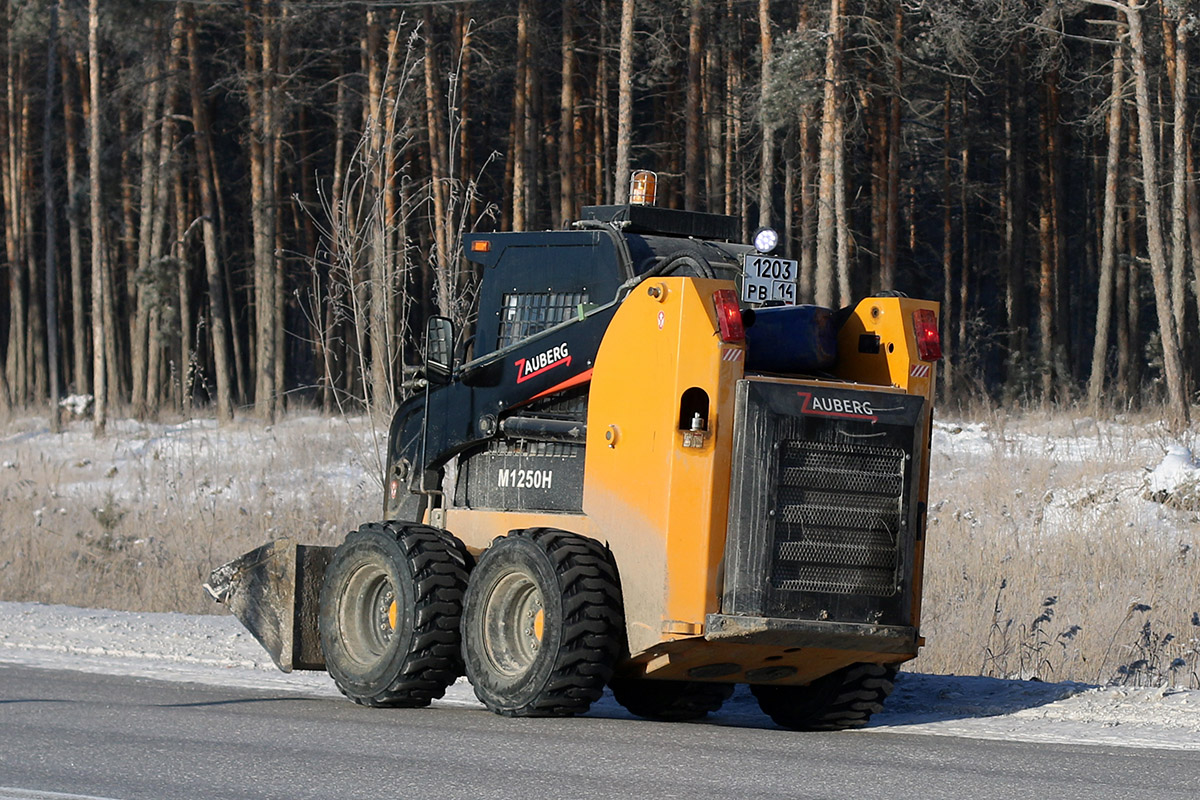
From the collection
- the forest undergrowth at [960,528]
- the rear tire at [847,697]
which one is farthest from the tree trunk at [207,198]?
the rear tire at [847,697]

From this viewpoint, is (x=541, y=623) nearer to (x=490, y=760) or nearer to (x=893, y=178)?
(x=490, y=760)

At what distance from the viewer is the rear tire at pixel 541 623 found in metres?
8.18

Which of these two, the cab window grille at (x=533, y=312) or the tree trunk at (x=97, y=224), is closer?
the cab window grille at (x=533, y=312)

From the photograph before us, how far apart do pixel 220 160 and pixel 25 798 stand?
4292 cm

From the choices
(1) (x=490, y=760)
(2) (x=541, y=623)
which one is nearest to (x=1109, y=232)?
(2) (x=541, y=623)

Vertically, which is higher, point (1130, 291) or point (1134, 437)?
point (1130, 291)

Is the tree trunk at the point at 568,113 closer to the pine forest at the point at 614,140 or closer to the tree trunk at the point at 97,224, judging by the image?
the pine forest at the point at 614,140

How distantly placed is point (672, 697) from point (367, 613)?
197 centimetres

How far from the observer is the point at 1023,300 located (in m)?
37.8

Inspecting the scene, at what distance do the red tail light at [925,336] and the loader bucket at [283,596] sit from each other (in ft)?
13.4

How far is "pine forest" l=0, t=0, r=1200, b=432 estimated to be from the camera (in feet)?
92.7

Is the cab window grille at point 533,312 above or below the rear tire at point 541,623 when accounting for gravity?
above

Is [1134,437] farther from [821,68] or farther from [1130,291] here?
[1130,291]

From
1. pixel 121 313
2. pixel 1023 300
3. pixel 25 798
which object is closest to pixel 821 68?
pixel 1023 300
